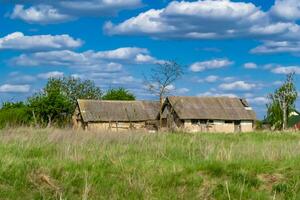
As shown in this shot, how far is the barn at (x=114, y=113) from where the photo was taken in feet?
205

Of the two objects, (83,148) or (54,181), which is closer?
(54,181)

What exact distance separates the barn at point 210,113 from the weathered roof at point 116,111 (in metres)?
2.86

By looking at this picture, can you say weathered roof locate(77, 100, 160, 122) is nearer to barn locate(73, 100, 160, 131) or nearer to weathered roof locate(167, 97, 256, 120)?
barn locate(73, 100, 160, 131)

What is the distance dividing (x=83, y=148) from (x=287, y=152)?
4.78 m

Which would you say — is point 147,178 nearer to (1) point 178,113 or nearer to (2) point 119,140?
(2) point 119,140

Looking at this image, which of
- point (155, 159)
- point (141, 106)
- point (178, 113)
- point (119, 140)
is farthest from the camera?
point (141, 106)

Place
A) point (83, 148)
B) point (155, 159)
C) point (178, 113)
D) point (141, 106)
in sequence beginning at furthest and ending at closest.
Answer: point (141, 106) → point (178, 113) → point (83, 148) → point (155, 159)

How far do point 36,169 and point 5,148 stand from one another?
7.48ft

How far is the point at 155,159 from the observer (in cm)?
1115

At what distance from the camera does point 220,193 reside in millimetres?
9312

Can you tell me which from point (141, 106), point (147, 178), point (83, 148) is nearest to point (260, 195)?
point (147, 178)

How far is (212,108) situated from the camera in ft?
218

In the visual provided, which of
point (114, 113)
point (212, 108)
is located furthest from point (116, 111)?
point (212, 108)

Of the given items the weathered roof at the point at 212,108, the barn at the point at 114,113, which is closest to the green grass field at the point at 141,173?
the barn at the point at 114,113
